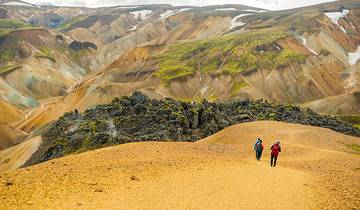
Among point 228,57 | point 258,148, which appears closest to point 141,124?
point 258,148

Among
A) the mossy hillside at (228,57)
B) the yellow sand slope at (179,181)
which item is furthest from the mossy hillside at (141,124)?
the mossy hillside at (228,57)

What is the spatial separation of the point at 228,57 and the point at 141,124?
129 metres

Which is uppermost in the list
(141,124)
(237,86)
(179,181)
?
(179,181)

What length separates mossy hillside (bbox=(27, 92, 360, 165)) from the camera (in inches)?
2093

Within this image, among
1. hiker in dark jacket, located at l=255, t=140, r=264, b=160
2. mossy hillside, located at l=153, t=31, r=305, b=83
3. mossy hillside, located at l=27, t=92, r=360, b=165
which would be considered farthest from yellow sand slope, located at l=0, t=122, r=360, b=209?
mossy hillside, located at l=153, t=31, r=305, b=83

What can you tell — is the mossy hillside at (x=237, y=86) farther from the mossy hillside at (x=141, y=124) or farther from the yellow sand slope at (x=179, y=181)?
the yellow sand slope at (x=179, y=181)

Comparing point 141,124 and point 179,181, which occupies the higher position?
point 179,181

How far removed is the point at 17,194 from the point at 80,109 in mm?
120651

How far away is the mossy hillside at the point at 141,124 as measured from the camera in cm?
5316

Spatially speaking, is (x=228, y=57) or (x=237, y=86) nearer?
(x=237, y=86)

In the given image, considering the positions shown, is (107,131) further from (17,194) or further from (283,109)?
(17,194)

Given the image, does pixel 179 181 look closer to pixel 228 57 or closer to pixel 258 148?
pixel 258 148

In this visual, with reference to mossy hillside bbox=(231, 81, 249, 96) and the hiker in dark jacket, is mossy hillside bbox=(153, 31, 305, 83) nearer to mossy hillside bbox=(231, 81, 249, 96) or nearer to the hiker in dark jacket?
mossy hillside bbox=(231, 81, 249, 96)

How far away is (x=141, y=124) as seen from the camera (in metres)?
57.6
